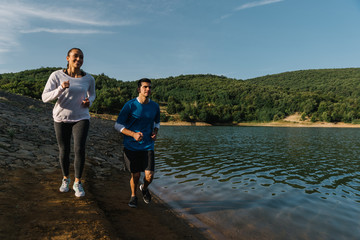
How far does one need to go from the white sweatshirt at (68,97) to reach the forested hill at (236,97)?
64383 millimetres

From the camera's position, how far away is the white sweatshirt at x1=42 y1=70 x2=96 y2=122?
179 inches

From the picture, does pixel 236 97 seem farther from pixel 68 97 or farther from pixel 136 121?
pixel 68 97

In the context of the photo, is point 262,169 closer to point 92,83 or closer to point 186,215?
point 186,215

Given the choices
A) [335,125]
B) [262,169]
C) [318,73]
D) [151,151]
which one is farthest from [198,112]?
[318,73]

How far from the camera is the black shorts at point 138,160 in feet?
15.9

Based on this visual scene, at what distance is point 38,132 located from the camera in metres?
10.3

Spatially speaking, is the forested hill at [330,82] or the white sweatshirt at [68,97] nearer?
→ the white sweatshirt at [68,97]

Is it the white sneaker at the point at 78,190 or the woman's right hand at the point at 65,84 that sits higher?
the woman's right hand at the point at 65,84

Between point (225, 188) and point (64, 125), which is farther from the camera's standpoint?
point (225, 188)

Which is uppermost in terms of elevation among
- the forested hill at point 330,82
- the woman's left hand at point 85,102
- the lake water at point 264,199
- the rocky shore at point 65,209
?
the forested hill at point 330,82

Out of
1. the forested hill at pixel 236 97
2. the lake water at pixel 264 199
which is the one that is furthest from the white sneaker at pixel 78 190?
the forested hill at pixel 236 97

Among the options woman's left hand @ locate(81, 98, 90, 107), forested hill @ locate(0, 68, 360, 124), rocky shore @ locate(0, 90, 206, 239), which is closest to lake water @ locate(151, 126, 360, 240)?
rocky shore @ locate(0, 90, 206, 239)

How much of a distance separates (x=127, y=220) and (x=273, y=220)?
129 inches

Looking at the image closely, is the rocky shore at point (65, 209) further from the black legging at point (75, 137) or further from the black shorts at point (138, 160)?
the black shorts at point (138, 160)
